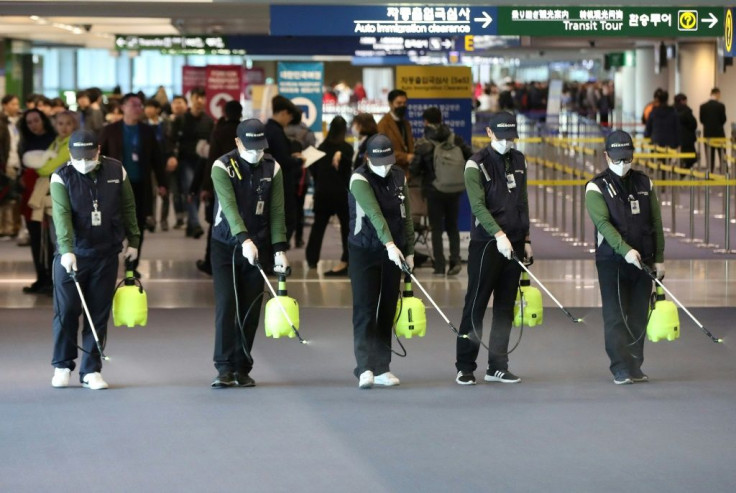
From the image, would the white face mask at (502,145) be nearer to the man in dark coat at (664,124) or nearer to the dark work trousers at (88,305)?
the dark work trousers at (88,305)

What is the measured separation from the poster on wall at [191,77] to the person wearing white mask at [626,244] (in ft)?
59.2

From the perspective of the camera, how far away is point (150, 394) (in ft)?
33.3

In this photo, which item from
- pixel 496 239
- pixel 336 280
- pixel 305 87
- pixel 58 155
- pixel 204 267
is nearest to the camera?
pixel 496 239

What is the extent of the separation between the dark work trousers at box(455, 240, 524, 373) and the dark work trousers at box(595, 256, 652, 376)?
64 cm

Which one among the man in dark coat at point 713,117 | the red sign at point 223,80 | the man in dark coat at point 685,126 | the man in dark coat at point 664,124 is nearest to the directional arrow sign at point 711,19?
the red sign at point 223,80

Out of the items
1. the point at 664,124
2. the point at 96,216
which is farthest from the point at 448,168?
the point at 664,124

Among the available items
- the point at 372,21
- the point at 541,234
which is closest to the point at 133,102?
the point at 372,21

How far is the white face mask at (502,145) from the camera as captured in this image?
10.3 metres

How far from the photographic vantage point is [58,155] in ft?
44.7

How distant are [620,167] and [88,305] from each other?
3819mm

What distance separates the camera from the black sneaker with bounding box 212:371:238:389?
407 inches

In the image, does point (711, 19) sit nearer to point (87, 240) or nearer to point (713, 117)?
point (87, 240)

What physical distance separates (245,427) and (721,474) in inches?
114

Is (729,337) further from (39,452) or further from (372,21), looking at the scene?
(39,452)
